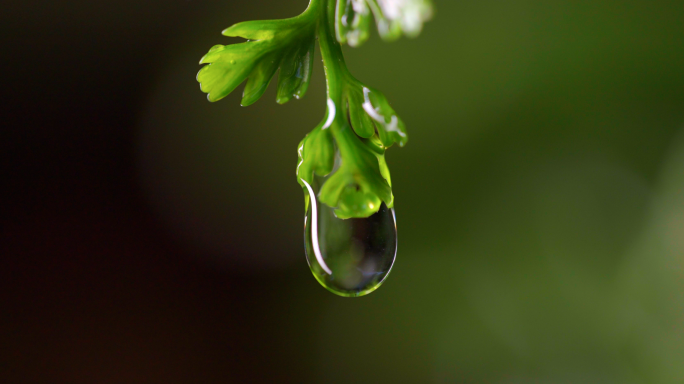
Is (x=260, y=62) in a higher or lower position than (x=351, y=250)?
higher

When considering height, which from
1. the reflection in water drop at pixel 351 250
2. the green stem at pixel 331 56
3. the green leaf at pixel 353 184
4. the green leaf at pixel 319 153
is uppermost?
the green stem at pixel 331 56

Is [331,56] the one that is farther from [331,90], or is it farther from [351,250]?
[351,250]

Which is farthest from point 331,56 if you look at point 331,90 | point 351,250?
point 351,250

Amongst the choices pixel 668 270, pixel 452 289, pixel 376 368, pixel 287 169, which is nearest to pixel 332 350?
pixel 376 368

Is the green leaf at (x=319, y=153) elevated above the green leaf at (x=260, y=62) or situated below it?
below

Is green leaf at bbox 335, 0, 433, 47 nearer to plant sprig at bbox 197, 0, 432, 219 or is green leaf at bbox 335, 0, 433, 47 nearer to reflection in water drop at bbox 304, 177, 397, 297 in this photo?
plant sprig at bbox 197, 0, 432, 219

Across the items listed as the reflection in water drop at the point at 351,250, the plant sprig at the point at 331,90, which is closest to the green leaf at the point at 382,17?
the plant sprig at the point at 331,90

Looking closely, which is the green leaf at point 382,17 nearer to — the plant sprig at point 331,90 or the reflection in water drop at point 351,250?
the plant sprig at point 331,90
